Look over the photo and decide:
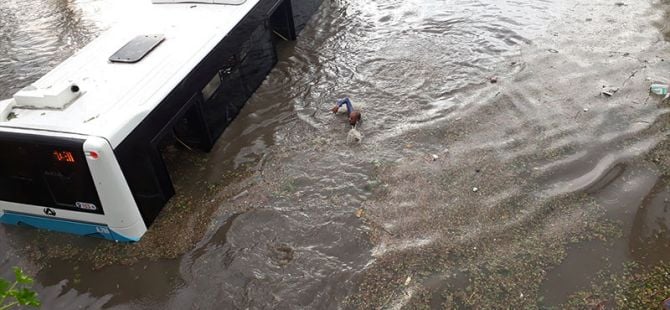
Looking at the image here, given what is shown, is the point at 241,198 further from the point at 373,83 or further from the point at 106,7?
the point at 106,7

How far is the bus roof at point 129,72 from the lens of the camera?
4508 mm

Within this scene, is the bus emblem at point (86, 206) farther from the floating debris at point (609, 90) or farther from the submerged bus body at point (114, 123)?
the floating debris at point (609, 90)

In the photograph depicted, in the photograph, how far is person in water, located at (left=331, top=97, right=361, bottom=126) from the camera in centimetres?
640

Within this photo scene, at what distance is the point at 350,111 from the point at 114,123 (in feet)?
9.95

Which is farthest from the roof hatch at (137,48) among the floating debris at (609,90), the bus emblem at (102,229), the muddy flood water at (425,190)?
the floating debris at (609,90)

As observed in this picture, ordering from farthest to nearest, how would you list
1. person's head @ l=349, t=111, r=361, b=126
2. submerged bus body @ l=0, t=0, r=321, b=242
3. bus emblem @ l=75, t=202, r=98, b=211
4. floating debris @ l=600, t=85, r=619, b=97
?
1. floating debris @ l=600, t=85, r=619, b=97
2. person's head @ l=349, t=111, r=361, b=126
3. bus emblem @ l=75, t=202, r=98, b=211
4. submerged bus body @ l=0, t=0, r=321, b=242

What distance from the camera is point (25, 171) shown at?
183 inches

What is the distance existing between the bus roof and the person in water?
1.68 meters

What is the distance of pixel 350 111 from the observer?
6.58m

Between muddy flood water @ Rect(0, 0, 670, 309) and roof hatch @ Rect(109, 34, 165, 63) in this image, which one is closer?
muddy flood water @ Rect(0, 0, 670, 309)

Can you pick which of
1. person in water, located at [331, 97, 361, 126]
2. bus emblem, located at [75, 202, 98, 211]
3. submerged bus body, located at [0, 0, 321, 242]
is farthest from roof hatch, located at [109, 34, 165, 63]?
person in water, located at [331, 97, 361, 126]

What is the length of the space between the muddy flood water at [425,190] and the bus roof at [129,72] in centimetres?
131

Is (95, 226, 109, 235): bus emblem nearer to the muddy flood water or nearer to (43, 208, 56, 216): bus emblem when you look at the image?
the muddy flood water

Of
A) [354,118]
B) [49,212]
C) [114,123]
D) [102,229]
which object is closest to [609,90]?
[354,118]
